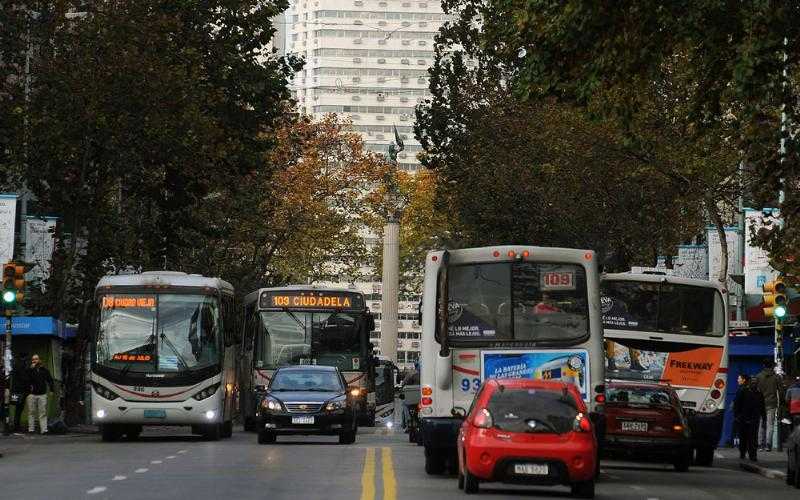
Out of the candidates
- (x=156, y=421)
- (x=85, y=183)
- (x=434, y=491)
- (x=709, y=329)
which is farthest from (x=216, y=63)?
(x=434, y=491)

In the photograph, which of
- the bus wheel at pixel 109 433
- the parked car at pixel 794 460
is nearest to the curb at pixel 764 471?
the parked car at pixel 794 460

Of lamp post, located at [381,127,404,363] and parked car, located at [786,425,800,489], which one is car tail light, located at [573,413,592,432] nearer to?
parked car, located at [786,425,800,489]

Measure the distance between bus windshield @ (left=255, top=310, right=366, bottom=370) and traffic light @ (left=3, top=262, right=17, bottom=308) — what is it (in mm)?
8185

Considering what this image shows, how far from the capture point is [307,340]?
45750mm

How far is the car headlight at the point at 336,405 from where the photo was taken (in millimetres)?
37688

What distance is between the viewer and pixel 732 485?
2800cm

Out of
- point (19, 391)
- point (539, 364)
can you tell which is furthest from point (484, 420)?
point (19, 391)

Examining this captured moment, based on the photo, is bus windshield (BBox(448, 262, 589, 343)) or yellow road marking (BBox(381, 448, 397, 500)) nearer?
yellow road marking (BBox(381, 448, 397, 500))

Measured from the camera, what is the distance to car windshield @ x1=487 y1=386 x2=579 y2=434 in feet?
72.0

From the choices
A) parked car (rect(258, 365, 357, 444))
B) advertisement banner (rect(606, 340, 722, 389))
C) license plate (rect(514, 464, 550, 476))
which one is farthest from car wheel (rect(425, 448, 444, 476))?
parked car (rect(258, 365, 357, 444))

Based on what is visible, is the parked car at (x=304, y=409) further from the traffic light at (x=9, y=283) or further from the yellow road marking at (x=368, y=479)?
the traffic light at (x=9, y=283)

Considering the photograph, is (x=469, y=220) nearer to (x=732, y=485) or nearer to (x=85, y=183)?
(x=85, y=183)

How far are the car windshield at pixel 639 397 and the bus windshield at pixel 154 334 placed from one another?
34.5ft

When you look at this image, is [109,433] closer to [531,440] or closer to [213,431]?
[213,431]
